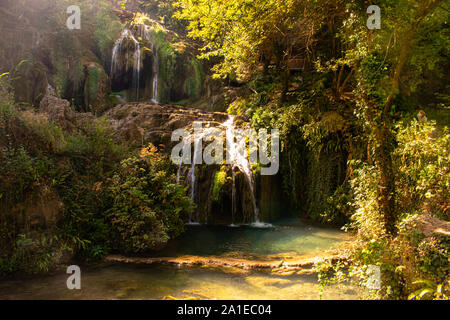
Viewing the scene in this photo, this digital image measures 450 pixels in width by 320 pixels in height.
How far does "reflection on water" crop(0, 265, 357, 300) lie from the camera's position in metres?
4.72

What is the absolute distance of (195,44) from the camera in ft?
63.9

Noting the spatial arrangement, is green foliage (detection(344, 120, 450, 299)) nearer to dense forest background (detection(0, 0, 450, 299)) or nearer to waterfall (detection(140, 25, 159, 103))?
dense forest background (detection(0, 0, 450, 299))

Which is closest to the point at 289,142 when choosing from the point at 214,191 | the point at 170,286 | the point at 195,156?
the point at 214,191

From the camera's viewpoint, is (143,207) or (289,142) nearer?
(143,207)

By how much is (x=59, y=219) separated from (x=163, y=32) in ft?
48.3

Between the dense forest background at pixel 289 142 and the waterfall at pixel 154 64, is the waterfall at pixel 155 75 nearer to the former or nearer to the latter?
the waterfall at pixel 154 64

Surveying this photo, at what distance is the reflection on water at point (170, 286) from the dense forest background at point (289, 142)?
451mm

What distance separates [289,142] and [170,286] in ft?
23.1

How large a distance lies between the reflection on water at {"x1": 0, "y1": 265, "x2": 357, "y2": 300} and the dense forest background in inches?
17.8

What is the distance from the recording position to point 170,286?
5.14m

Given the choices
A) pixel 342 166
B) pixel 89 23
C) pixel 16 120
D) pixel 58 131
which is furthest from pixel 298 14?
pixel 89 23

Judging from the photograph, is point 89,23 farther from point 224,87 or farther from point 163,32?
point 224,87

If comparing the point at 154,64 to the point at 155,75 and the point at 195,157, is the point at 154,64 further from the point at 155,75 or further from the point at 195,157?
the point at 195,157
